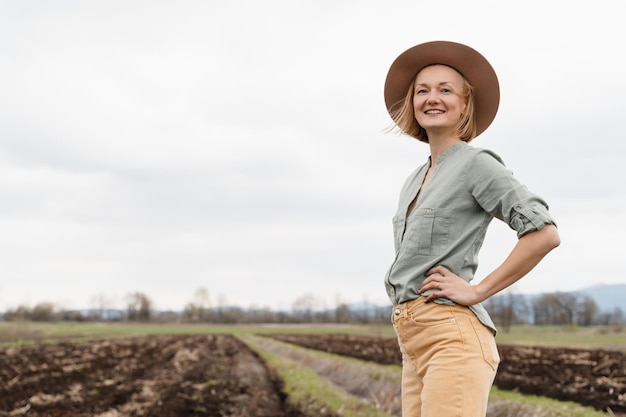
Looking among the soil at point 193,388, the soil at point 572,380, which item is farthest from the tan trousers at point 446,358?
the soil at point 572,380

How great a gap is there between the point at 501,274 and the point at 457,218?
26cm

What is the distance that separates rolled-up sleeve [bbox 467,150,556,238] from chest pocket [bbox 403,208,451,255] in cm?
14

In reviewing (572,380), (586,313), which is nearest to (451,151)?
(572,380)

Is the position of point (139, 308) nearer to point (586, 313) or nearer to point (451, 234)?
point (586, 313)

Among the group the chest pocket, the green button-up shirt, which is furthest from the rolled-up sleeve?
the chest pocket

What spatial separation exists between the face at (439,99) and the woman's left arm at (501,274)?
1.93 ft

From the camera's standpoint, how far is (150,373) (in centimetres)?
1628

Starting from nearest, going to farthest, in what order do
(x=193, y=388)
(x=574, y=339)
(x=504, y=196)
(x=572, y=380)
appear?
(x=504, y=196) → (x=193, y=388) → (x=572, y=380) → (x=574, y=339)

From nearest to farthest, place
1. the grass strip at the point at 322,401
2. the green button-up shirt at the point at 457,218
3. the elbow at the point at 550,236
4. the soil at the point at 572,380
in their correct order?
the elbow at the point at 550,236 < the green button-up shirt at the point at 457,218 < the grass strip at the point at 322,401 < the soil at the point at 572,380

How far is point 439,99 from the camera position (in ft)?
7.31

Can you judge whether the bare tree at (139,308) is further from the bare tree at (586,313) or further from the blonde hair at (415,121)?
the blonde hair at (415,121)

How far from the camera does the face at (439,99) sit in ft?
7.32

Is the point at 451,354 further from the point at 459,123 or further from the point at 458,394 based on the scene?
the point at 459,123

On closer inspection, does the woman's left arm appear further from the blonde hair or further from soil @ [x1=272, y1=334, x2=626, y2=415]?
soil @ [x1=272, y1=334, x2=626, y2=415]
